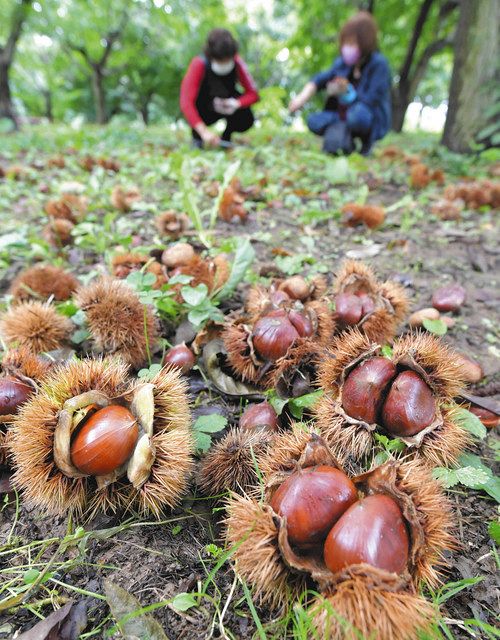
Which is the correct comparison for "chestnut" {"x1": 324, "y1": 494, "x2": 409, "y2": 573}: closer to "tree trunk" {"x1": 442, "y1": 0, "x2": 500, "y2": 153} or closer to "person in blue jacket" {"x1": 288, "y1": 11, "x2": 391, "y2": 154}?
"person in blue jacket" {"x1": 288, "y1": 11, "x2": 391, "y2": 154}

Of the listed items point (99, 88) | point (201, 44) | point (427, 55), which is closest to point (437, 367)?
point (427, 55)

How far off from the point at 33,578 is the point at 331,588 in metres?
0.77

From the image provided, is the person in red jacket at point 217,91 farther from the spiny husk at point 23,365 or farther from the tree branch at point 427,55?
the tree branch at point 427,55

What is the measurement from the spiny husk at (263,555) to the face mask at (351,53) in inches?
269

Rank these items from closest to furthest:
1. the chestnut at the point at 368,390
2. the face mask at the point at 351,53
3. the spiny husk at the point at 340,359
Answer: the chestnut at the point at 368,390 → the spiny husk at the point at 340,359 → the face mask at the point at 351,53

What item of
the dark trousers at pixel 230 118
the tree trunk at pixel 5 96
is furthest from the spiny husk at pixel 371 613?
the tree trunk at pixel 5 96

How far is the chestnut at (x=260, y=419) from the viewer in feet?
4.65

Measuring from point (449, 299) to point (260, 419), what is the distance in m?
1.45

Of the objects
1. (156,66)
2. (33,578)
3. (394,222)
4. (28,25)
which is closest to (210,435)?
(33,578)

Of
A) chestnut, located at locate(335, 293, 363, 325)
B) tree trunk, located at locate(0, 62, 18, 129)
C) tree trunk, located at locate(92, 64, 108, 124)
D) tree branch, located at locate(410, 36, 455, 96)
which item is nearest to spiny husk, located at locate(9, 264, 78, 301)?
chestnut, located at locate(335, 293, 363, 325)

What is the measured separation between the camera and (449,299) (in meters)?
2.32

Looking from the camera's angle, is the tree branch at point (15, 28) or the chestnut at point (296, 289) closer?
the chestnut at point (296, 289)

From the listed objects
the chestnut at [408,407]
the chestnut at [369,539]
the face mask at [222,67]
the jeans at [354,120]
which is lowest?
the chestnut at [369,539]

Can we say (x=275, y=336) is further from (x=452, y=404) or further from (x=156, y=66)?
(x=156, y=66)
